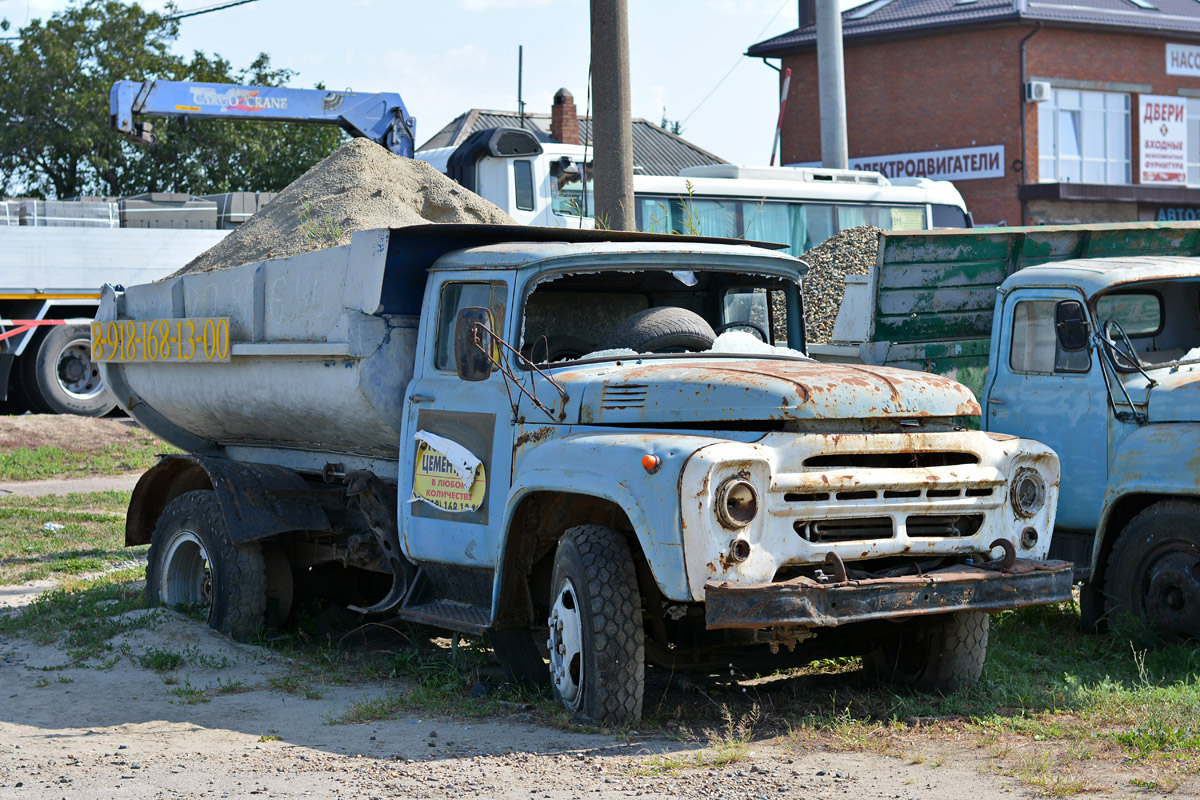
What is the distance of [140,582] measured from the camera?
9531 millimetres

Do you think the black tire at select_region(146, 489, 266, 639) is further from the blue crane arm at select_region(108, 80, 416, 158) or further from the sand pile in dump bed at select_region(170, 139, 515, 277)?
the blue crane arm at select_region(108, 80, 416, 158)

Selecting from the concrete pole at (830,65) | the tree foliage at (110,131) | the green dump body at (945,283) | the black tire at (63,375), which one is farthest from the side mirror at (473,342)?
the tree foliage at (110,131)

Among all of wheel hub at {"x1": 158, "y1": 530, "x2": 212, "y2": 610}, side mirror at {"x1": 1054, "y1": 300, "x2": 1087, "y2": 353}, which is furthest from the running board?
side mirror at {"x1": 1054, "y1": 300, "x2": 1087, "y2": 353}

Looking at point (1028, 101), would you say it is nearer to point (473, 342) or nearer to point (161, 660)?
point (473, 342)

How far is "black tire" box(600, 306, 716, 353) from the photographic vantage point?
6297 mm

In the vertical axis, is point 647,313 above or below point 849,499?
above

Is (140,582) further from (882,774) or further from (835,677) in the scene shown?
(882,774)

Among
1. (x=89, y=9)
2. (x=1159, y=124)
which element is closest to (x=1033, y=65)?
(x=1159, y=124)

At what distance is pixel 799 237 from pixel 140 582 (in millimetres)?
12576

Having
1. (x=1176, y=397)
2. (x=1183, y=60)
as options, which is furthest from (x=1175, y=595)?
(x=1183, y=60)

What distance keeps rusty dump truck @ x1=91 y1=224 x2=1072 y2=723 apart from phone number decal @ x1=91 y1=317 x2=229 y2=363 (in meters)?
0.04

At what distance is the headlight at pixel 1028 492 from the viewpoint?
587 centimetres

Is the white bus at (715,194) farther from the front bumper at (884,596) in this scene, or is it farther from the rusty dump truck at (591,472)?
the front bumper at (884,596)

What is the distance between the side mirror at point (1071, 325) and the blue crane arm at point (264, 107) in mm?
11264
